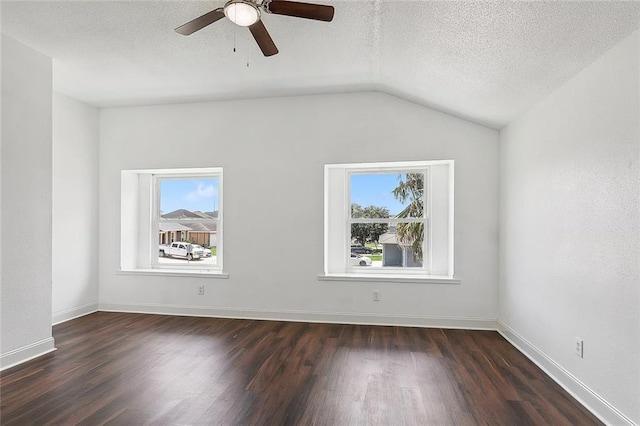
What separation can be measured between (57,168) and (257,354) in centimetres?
331

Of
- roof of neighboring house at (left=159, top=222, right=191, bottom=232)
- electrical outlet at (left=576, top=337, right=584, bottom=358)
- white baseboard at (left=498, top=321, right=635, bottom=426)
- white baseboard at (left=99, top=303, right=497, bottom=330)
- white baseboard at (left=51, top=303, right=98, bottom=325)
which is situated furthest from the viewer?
roof of neighboring house at (left=159, top=222, right=191, bottom=232)

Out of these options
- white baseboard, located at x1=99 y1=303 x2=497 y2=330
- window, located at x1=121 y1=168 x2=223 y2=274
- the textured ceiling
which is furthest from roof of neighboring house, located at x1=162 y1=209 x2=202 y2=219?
the textured ceiling

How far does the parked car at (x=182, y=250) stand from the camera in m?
4.66

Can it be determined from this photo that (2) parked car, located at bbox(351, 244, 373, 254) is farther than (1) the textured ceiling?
Yes

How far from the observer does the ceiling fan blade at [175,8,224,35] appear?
201 centimetres

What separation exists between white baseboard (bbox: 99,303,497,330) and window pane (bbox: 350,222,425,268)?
0.67 meters

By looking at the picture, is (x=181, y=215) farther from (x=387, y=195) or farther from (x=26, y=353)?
(x=387, y=195)

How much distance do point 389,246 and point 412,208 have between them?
0.57 metres

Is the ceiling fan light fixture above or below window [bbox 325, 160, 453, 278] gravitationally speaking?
above

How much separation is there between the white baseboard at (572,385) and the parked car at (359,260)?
173cm

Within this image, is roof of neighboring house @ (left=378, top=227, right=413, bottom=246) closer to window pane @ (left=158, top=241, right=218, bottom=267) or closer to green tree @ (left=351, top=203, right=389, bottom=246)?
green tree @ (left=351, top=203, right=389, bottom=246)

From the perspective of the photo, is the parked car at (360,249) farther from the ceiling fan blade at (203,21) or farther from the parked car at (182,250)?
the ceiling fan blade at (203,21)

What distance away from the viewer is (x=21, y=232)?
113 inches

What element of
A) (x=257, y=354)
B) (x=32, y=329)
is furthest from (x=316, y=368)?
(x=32, y=329)
